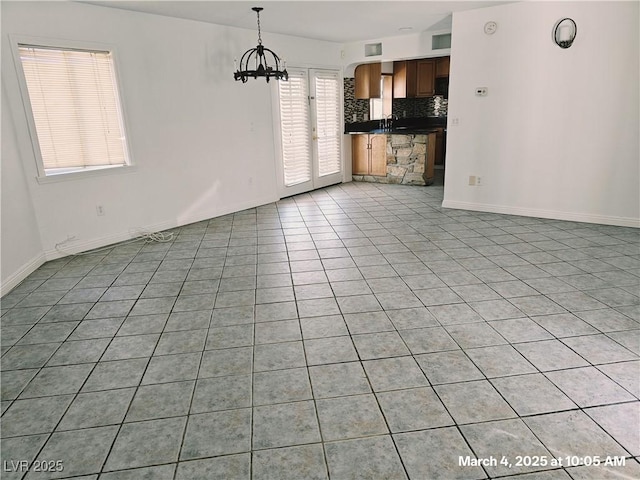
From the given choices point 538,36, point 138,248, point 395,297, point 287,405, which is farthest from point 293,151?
point 287,405

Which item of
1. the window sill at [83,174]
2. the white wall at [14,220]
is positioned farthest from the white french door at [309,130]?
the white wall at [14,220]

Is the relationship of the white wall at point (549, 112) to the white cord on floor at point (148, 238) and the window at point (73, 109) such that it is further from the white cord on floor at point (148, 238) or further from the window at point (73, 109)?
the window at point (73, 109)

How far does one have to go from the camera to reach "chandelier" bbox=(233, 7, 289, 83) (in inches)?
187

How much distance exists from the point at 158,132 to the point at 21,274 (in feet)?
6.81

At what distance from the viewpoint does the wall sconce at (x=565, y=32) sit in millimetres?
4523

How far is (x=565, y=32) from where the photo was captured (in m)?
4.57

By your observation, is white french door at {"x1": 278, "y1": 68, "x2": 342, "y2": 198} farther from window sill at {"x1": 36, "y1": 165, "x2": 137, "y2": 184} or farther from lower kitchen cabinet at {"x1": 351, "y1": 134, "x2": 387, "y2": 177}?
window sill at {"x1": 36, "y1": 165, "x2": 137, "y2": 184}

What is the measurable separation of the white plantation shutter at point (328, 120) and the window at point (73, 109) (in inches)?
133

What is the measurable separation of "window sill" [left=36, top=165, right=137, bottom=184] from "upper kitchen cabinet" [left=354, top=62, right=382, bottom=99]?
446 cm

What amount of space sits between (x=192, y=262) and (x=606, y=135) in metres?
4.55

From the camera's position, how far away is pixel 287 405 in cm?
206

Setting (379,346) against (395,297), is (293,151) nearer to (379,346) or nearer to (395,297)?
(395,297)

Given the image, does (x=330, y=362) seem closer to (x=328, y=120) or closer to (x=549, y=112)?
(x=549, y=112)

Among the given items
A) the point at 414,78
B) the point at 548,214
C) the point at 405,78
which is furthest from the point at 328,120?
the point at 548,214
